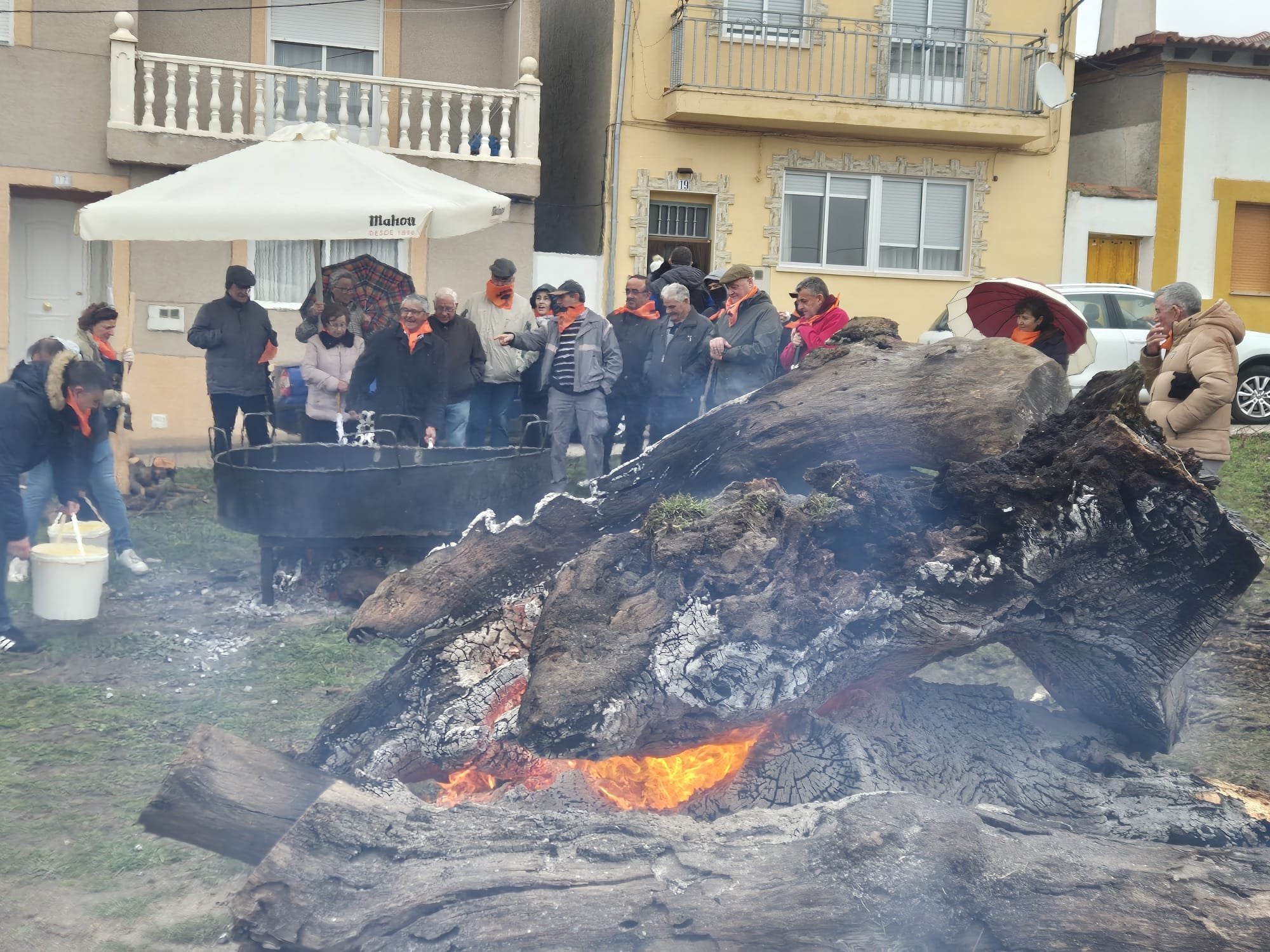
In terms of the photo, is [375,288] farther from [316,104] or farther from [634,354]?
[316,104]

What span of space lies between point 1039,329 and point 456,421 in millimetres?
5195

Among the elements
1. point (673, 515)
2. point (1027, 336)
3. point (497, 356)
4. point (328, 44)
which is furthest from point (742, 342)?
point (328, 44)

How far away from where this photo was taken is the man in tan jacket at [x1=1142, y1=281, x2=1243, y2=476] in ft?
21.6

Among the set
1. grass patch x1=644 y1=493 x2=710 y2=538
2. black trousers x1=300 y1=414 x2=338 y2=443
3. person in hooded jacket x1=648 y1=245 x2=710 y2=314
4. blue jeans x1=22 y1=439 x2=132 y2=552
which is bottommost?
blue jeans x1=22 y1=439 x2=132 y2=552

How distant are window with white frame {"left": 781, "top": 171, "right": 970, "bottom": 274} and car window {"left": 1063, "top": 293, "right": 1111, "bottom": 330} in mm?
3711

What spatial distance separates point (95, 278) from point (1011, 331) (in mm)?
11479

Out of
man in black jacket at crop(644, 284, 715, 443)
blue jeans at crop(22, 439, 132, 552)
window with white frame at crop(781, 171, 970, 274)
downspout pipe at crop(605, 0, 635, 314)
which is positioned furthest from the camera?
window with white frame at crop(781, 171, 970, 274)

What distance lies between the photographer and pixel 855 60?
17.5m

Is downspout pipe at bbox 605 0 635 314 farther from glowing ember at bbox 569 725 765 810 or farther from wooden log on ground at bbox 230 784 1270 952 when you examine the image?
wooden log on ground at bbox 230 784 1270 952

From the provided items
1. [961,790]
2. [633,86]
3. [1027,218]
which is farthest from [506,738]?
[1027,218]

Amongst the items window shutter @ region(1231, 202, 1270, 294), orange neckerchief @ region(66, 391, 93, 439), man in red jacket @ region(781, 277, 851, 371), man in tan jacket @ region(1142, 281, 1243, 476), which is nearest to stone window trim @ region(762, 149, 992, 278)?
window shutter @ region(1231, 202, 1270, 294)

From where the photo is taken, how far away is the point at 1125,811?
4094 millimetres

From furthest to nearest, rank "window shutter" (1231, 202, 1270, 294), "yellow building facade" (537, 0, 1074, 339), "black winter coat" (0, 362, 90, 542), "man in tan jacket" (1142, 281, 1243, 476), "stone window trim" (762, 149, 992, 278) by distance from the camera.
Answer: "window shutter" (1231, 202, 1270, 294), "stone window trim" (762, 149, 992, 278), "yellow building facade" (537, 0, 1074, 339), "black winter coat" (0, 362, 90, 542), "man in tan jacket" (1142, 281, 1243, 476)

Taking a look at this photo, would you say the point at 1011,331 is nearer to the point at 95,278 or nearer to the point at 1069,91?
the point at 95,278
